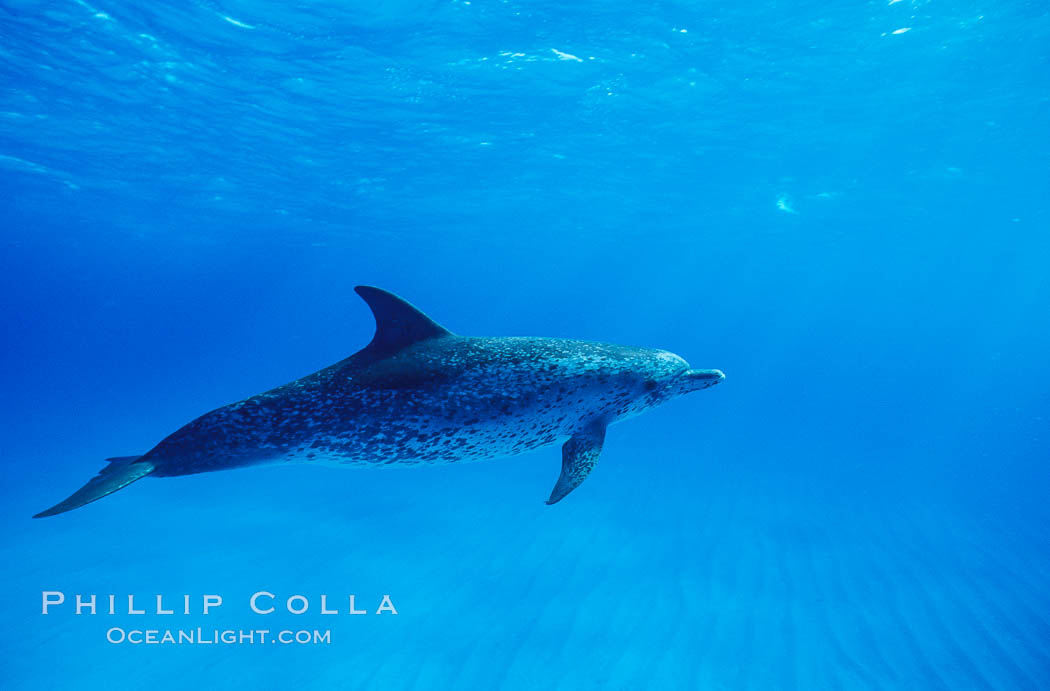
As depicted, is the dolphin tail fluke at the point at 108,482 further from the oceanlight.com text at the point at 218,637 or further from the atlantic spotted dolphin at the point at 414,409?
the oceanlight.com text at the point at 218,637

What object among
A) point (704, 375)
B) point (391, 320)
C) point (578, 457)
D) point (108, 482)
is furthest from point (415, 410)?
point (704, 375)

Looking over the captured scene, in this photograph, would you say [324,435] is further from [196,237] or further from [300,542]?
[196,237]

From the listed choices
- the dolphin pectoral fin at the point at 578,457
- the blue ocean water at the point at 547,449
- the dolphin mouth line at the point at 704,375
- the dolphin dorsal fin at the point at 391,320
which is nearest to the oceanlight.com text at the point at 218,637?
the blue ocean water at the point at 547,449

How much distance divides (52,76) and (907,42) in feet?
84.8

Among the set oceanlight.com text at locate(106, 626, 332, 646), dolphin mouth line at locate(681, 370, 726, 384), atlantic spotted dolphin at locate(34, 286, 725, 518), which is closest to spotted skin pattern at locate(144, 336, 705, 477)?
atlantic spotted dolphin at locate(34, 286, 725, 518)

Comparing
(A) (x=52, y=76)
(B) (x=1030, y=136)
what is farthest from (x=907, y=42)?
(A) (x=52, y=76)

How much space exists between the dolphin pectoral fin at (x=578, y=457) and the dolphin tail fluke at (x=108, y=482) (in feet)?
9.82

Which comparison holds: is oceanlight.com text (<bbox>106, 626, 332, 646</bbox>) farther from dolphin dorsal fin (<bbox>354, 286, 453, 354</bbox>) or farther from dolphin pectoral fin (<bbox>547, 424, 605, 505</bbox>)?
dolphin dorsal fin (<bbox>354, 286, 453, 354</bbox>)

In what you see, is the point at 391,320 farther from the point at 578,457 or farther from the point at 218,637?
the point at 218,637

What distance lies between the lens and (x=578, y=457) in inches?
195

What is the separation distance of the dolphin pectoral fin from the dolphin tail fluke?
9.82 feet

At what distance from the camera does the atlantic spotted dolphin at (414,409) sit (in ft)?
13.5

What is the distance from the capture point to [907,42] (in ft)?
51.8

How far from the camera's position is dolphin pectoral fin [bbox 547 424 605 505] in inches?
183
